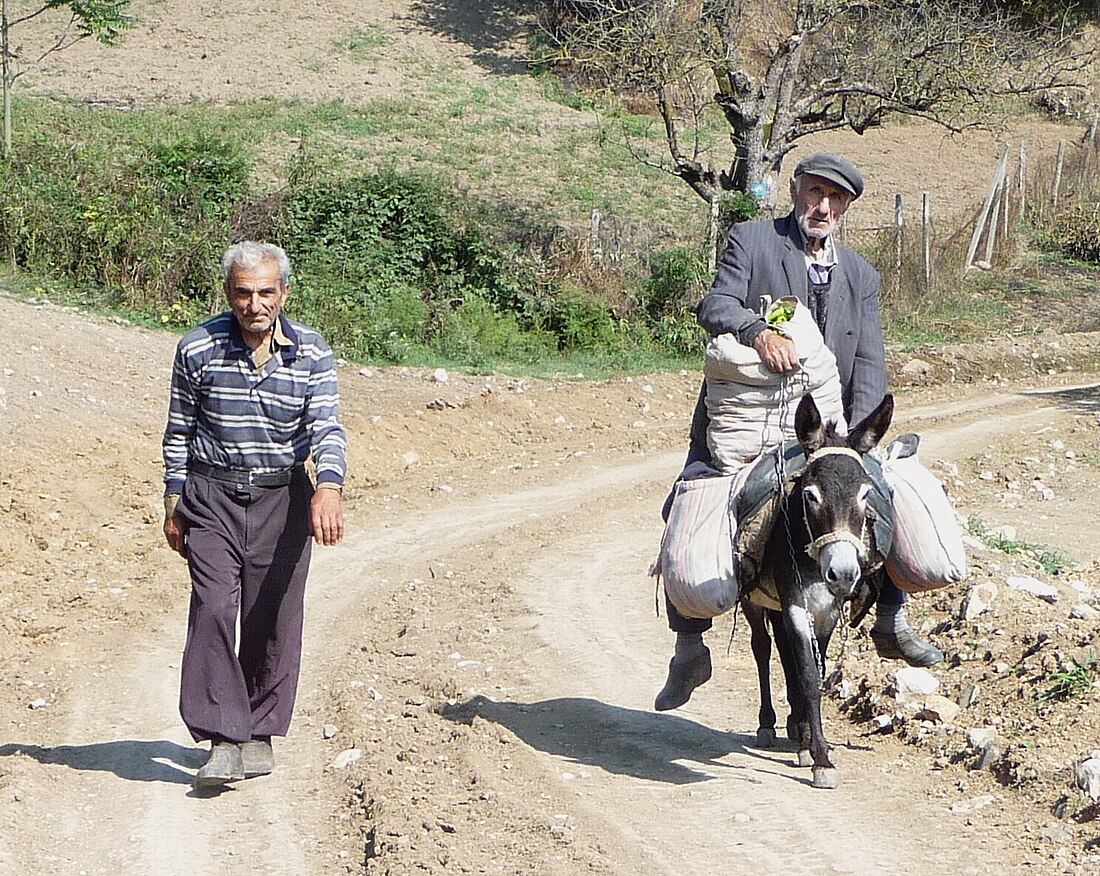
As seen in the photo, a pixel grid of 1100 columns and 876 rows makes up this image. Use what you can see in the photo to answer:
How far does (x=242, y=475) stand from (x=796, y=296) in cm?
223

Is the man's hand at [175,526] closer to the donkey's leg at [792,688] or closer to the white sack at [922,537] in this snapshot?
the donkey's leg at [792,688]

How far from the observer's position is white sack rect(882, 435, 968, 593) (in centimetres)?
547

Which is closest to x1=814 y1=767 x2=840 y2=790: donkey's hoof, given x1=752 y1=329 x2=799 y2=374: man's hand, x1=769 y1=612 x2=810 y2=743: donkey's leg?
x1=769 y1=612 x2=810 y2=743: donkey's leg

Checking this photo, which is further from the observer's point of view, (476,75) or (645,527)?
(476,75)

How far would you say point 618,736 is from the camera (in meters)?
6.41

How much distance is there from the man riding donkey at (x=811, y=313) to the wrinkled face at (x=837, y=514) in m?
0.44

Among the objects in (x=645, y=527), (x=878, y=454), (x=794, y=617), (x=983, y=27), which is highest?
(x=983, y=27)

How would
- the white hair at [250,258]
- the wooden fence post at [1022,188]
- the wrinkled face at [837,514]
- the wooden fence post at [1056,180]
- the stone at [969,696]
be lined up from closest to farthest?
1. the wrinkled face at [837,514]
2. the white hair at [250,258]
3. the stone at [969,696]
4. the wooden fence post at [1022,188]
5. the wooden fence post at [1056,180]

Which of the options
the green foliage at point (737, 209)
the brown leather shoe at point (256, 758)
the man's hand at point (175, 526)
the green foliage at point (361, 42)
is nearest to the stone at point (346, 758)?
the brown leather shoe at point (256, 758)

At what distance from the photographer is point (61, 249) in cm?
1786

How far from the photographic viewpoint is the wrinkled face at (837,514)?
4.91m

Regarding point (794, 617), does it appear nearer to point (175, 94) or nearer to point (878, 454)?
point (878, 454)

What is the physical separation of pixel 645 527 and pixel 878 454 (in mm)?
5618

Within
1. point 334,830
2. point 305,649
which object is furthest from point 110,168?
point 334,830
